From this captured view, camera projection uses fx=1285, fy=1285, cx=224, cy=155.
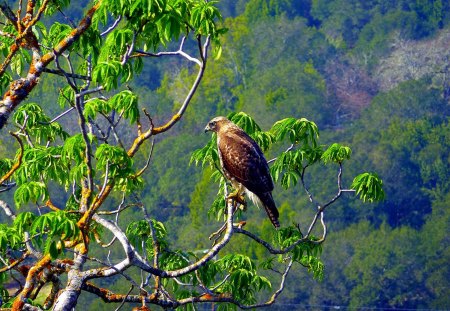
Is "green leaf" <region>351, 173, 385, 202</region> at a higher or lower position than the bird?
lower

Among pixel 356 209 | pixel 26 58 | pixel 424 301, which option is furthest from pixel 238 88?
pixel 26 58

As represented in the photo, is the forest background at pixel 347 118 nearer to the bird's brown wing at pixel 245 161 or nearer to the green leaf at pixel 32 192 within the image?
the bird's brown wing at pixel 245 161

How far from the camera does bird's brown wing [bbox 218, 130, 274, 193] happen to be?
12422mm

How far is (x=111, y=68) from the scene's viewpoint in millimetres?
10008

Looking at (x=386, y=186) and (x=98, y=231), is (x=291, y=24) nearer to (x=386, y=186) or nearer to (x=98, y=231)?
(x=386, y=186)

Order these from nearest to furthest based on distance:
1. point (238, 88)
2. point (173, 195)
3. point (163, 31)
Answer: point (163, 31)
point (173, 195)
point (238, 88)

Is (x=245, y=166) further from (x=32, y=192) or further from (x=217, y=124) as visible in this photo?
(x=32, y=192)

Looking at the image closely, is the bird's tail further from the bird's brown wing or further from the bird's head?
the bird's head

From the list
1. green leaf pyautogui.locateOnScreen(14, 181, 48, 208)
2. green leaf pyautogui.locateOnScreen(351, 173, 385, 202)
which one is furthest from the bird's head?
green leaf pyautogui.locateOnScreen(14, 181, 48, 208)

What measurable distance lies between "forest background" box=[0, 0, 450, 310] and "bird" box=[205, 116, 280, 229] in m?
30.3

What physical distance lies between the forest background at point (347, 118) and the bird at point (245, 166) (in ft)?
99.6

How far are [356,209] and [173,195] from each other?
36.9ft

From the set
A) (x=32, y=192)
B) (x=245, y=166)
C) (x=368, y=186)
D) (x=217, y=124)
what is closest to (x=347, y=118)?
(x=217, y=124)

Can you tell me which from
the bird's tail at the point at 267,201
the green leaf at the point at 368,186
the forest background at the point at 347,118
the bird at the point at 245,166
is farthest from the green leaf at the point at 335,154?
the forest background at the point at 347,118
